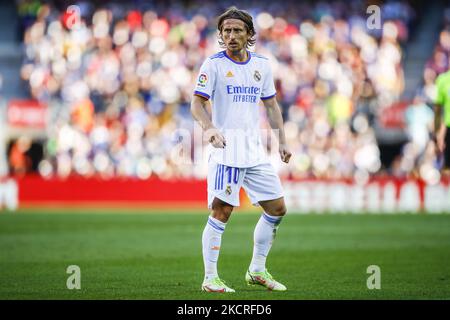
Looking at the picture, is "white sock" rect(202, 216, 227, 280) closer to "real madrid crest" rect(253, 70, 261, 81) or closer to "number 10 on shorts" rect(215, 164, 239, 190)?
"number 10 on shorts" rect(215, 164, 239, 190)

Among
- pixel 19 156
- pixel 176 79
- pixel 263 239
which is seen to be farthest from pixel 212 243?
pixel 19 156

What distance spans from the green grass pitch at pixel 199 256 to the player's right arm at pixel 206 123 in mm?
1331

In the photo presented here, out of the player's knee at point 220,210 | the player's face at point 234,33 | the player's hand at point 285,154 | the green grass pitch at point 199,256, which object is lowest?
the green grass pitch at point 199,256

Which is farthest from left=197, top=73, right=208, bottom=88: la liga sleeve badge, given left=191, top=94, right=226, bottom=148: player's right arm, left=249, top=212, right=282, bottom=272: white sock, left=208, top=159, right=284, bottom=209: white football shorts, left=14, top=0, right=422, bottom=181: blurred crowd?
left=14, top=0, right=422, bottom=181: blurred crowd

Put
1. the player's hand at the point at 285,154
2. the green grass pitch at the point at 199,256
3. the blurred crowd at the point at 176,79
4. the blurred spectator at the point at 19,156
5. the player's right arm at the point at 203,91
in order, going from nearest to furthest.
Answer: the player's right arm at the point at 203,91 → the green grass pitch at the point at 199,256 → the player's hand at the point at 285,154 → the blurred crowd at the point at 176,79 → the blurred spectator at the point at 19,156

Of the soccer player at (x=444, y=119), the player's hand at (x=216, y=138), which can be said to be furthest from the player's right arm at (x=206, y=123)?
the soccer player at (x=444, y=119)

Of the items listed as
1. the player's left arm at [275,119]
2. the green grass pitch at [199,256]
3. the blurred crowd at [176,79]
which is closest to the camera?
the green grass pitch at [199,256]

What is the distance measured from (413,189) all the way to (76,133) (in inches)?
374

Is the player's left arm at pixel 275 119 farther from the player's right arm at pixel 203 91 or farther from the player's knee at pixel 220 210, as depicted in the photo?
the player's knee at pixel 220 210

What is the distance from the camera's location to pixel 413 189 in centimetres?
2358

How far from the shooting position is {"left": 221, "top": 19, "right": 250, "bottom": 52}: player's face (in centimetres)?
849

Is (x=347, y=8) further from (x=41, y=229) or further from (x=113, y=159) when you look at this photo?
(x=41, y=229)

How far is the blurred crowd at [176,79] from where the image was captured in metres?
26.1
